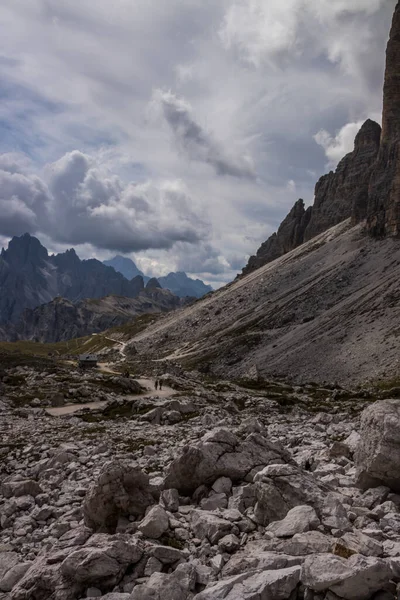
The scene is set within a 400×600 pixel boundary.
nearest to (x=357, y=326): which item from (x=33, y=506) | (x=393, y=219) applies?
(x=393, y=219)

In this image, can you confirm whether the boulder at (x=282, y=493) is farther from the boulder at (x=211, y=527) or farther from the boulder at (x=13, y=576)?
the boulder at (x=13, y=576)

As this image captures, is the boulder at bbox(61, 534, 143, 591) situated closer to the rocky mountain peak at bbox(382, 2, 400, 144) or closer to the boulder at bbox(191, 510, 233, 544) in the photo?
the boulder at bbox(191, 510, 233, 544)

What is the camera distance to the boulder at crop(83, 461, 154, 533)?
1312 cm

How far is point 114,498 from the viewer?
43.8 feet

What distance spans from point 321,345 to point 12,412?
69417 millimetres

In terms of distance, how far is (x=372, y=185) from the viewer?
164 meters

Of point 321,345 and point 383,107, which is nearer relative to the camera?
point 321,345

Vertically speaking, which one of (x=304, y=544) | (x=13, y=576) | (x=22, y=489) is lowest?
(x=13, y=576)

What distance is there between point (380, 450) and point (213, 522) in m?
5.73

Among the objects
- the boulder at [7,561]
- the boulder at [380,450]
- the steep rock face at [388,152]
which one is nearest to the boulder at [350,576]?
the boulder at [380,450]

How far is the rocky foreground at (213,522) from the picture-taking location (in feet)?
28.2

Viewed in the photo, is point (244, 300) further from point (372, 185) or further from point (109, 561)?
point (109, 561)

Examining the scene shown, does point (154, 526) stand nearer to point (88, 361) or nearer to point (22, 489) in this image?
point (22, 489)

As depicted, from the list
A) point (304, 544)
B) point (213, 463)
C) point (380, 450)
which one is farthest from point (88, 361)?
point (304, 544)
